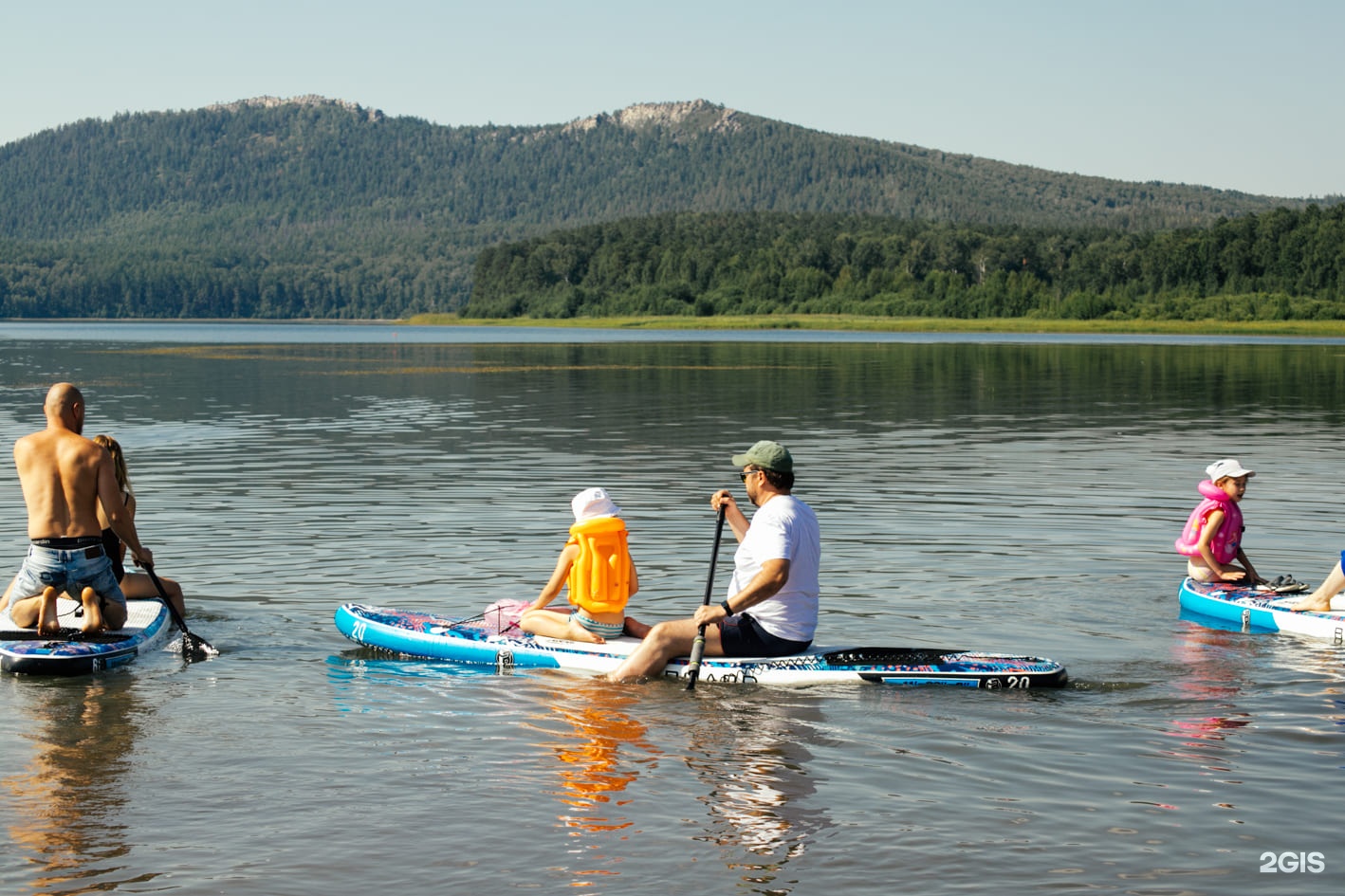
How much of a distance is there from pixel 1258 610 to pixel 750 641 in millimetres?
6295

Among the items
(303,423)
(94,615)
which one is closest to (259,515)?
(94,615)

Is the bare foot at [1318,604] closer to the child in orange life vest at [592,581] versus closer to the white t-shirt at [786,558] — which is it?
the white t-shirt at [786,558]

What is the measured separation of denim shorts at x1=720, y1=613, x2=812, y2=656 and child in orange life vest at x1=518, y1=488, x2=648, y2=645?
3.43 ft

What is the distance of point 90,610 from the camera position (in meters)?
14.5

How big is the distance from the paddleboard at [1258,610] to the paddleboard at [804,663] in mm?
3684

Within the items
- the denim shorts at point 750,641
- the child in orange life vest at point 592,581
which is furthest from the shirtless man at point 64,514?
the denim shorts at point 750,641

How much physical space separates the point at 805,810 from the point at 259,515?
1618 centimetres

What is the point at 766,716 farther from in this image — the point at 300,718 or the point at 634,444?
the point at 634,444

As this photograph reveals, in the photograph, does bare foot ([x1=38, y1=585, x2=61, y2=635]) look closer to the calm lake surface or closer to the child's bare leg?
the calm lake surface

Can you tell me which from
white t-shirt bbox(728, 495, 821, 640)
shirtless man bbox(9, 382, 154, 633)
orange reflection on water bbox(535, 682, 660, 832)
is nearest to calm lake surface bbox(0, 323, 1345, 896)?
orange reflection on water bbox(535, 682, 660, 832)

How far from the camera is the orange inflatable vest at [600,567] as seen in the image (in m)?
13.8

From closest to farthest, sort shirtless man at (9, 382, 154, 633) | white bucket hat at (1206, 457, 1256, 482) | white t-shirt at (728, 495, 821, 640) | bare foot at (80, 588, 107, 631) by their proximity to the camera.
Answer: white t-shirt at (728, 495, 821, 640) → shirtless man at (9, 382, 154, 633) → bare foot at (80, 588, 107, 631) → white bucket hat at (1206, 457, 1256, 482)

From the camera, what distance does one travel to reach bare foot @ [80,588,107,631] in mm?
14492

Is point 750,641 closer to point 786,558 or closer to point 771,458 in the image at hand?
point 786,558
